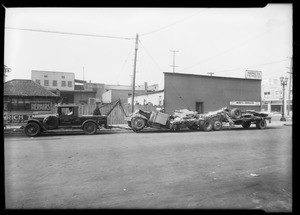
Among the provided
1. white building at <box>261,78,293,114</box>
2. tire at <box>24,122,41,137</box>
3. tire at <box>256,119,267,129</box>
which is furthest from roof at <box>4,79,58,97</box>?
white building at <box>261,78,293,114</box>

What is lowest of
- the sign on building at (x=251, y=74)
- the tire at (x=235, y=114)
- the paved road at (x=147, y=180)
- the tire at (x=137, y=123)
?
the paved road at (x=147, y=180)

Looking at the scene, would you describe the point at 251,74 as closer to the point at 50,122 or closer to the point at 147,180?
the point at 50,122

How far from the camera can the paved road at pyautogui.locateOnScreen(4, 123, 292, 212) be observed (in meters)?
3.85

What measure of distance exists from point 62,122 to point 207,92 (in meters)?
18.3

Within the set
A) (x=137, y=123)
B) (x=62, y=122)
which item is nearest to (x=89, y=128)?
(x=62, y=122)

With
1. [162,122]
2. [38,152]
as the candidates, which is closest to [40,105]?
[162,122]

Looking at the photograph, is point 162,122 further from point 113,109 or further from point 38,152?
point 38,152

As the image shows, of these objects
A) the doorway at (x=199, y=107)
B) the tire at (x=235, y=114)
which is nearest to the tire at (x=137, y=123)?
the tire at (x=235, y=114)

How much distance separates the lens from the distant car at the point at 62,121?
41.4 ft

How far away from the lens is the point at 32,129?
12.6 m

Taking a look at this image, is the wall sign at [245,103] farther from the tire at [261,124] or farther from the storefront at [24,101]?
the storefront at [24,101]

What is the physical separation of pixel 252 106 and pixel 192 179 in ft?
87.3

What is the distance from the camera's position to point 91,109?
70.1 ft

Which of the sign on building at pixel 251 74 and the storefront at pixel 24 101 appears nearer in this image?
the storefront at pixel 24 101
